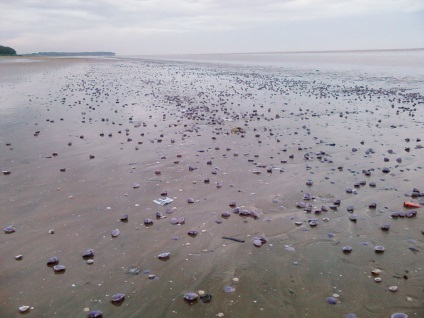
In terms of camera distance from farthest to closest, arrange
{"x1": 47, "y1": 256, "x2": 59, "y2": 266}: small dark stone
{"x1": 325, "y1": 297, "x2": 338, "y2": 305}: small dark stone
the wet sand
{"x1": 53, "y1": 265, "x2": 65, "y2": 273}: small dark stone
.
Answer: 1. {"x1": 47, "y1": 256, "x2": 59, "y2": 266}: small dark stone
2. {"x1": 53, "y1": 265, "x2": 65, "y2": 273}: small dark stone
3. the wet sand
4. {"x1": 325, "y1": 297, "x2": 338, "y2": 305}: small dark stone

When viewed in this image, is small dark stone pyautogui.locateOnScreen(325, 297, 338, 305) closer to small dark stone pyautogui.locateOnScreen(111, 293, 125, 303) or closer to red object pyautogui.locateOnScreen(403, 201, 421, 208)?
small dark stone pyautogui.locateOnScreen(111, 293, 125, 303)

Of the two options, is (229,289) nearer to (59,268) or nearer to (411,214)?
(59,268)

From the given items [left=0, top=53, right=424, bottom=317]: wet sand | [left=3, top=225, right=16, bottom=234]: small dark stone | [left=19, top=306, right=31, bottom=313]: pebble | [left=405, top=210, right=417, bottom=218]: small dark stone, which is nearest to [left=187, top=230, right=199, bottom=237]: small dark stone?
[left=0, top=53, right=424, bottom=317]: wet sand

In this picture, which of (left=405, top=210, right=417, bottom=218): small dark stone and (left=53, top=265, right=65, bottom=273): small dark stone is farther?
(left=405, top=210, right=417, bottom=218): small dark stone

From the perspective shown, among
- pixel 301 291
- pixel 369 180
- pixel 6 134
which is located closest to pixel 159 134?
pixel 6 134

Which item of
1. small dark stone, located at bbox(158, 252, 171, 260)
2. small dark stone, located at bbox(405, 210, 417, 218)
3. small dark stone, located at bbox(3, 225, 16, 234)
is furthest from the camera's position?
small dark stone, located at bbox(405, 210, 417, 218)

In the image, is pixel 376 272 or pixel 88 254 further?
pixel 88 254

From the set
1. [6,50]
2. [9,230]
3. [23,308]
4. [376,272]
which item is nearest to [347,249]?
[376,272]

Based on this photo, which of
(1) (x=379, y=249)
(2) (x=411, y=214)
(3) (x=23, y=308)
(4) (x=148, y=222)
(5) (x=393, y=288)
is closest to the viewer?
(3) (x=23, y=308)

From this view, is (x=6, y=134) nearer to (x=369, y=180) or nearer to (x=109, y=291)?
(x=109, y=291)
